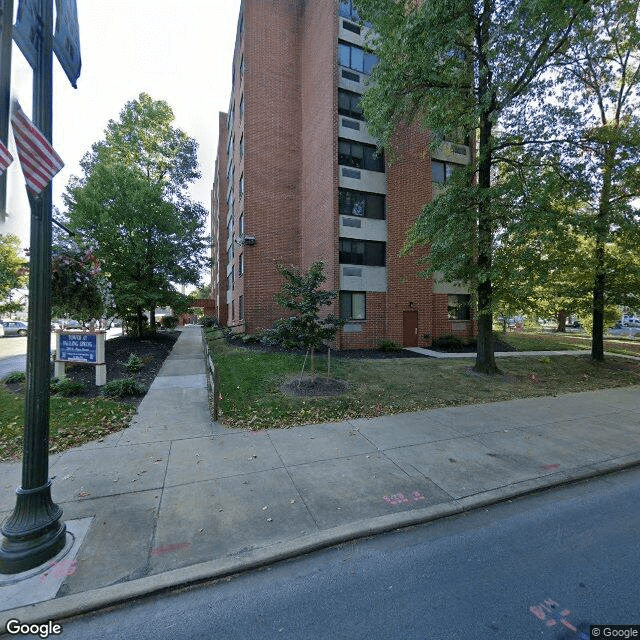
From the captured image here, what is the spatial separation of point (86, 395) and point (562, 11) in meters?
14.9

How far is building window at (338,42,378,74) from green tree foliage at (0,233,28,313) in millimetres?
34752

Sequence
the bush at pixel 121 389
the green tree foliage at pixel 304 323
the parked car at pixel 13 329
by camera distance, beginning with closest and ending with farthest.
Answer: the bush at pixel 121 389 → the green tree foliage at pixel 304 323 → the parked car at pixel 13 329

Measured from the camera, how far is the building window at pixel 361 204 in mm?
16016

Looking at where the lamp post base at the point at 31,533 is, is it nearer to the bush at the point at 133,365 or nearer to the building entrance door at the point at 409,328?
the bush at the point at 133,365

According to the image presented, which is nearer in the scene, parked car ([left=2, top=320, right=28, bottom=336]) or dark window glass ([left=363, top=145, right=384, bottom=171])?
dark window glass ([left=363, top=145, right=384, bottom=171])

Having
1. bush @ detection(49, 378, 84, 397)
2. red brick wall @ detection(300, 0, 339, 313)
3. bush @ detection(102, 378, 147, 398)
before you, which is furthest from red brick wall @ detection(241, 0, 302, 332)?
bush @ detection(49, 378, 84, 397)

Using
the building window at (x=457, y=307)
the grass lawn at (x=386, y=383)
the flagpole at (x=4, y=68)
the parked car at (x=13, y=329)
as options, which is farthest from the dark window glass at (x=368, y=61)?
the parked car at (x=13, y=329)

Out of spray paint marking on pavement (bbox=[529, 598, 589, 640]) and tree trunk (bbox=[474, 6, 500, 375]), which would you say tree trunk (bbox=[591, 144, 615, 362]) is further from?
spray paint marking on pavement (bbox=[529, 598, 589, 640])

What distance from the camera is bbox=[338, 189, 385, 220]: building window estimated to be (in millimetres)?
16016

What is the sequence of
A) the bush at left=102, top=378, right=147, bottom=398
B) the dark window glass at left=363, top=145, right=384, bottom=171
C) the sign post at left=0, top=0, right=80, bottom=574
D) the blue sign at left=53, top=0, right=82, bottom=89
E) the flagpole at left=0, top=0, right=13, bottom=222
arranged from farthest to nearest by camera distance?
the dark window glass at left=363, top=145, right=384, bottom=171 < the bush at left=102, top=378, right=147, bottom=398 < the blue sign at left=53, top=0, right=82, bottom=89 < the sign post at left=0, top=0, right=80, bottom=574 < the flagpole at left=0, top=0, right=13, bottom=222

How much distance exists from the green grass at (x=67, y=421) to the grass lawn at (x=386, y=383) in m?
2.17

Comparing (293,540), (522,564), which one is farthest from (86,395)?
(522,564)

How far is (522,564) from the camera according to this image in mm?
2971

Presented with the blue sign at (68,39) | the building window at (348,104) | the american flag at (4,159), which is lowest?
the american flag at (4,159)
